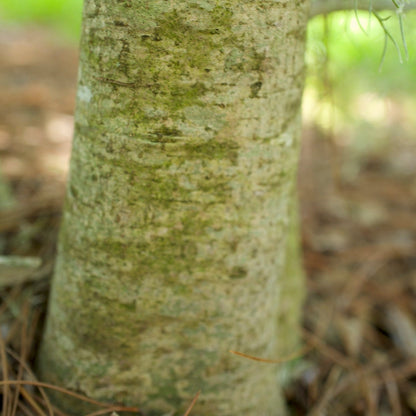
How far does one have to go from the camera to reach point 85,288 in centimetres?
108

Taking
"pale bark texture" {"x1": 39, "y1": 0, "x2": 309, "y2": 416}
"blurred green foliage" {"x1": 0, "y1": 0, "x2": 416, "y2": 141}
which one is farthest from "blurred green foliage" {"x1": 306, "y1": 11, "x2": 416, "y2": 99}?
"pale bark texture" {"x1": 39, "y1": 0, "x2": 309, "y2": 416}

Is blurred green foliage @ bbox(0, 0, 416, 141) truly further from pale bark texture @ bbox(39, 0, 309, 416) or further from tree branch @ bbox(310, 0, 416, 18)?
→ pale bark texture @ bbox(39, 0, 309, 416)

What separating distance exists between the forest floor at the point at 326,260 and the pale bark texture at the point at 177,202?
19 cm

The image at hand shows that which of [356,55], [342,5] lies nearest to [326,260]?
[356,55]

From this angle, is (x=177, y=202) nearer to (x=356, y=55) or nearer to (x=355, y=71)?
(x=356, y=55)

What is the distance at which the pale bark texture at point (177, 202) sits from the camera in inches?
34.0

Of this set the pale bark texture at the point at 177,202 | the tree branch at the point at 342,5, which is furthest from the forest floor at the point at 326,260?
the tree branch at the point at 342,5

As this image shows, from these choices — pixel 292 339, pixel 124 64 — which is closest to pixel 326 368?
pixel 292 339

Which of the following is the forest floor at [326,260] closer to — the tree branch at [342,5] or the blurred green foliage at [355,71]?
the blurred green foliage at [355,71]

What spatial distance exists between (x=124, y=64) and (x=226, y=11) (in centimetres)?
24

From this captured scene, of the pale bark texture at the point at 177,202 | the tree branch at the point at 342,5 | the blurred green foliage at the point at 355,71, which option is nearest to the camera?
the pale bark texture at the point at 177,202

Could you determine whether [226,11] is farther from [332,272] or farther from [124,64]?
[332,272]

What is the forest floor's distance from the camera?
146cm

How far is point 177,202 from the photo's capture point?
3.13 ft
